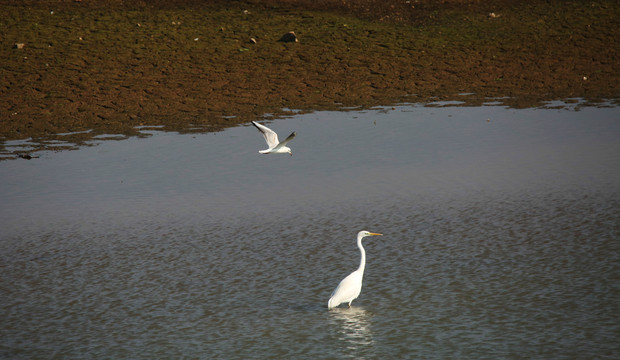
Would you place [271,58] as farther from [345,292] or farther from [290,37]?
[345,292]

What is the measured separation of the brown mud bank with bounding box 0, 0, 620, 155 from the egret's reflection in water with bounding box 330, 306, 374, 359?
1497cm

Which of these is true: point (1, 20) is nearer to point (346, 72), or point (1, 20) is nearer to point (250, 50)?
point (250, 50)

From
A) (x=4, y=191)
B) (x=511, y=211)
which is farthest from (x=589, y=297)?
(x=4, y=191)

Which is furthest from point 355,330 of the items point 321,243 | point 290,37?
point 290,37

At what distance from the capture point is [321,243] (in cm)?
1505

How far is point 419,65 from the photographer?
3105 cm

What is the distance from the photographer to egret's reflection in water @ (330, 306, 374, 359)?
A: 33.1ft

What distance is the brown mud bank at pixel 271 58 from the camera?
27625mm

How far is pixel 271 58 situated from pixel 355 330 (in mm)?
21835

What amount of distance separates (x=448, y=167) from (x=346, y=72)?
10.8 meters

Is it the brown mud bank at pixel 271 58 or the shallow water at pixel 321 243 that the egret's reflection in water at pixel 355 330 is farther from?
the brown mud bank at pixel 271 58

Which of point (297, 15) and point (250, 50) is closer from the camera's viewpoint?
point (250, 50)

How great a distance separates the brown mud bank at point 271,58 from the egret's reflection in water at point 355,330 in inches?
589

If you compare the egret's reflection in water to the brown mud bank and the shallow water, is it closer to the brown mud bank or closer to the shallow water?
the shallow water
